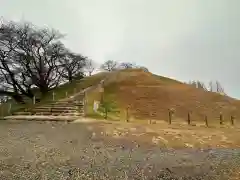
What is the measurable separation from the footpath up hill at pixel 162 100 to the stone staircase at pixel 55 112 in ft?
16.4

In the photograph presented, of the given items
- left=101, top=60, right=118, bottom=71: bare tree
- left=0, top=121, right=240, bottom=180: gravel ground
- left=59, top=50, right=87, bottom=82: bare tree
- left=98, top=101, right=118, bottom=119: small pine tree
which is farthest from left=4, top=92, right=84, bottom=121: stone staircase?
left=101, top=60, right=118, bottom=71: bare tree

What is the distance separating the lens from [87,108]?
30375mm

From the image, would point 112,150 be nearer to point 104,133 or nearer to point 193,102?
point 104,133

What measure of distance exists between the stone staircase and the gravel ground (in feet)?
20.1

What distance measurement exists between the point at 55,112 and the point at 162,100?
41.3ft

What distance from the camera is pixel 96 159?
43.2 feet

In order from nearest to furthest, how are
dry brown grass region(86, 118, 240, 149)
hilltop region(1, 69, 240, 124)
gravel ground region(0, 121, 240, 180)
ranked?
gravel ground region(0, 121, 240, 180) < dry brown grass region(86, 118, 240, 149) < hilltop region(1, 69, 240, 124)

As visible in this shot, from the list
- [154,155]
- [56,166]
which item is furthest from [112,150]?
[56,166]

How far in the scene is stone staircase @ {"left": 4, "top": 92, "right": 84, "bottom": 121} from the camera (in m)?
26.2

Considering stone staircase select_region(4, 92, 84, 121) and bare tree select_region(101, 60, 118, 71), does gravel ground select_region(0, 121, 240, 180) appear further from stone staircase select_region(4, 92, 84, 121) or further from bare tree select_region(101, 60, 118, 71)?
bare tree select_region(101, 60, 118, 71)

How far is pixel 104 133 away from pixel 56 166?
28.1 ft

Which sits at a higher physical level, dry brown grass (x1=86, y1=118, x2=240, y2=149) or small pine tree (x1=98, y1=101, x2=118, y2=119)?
small pine tree (x1=98, y1=101, x2=118, y2=119)

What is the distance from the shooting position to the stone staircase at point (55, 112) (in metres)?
26.2

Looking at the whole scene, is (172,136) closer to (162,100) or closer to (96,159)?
(96,159)
